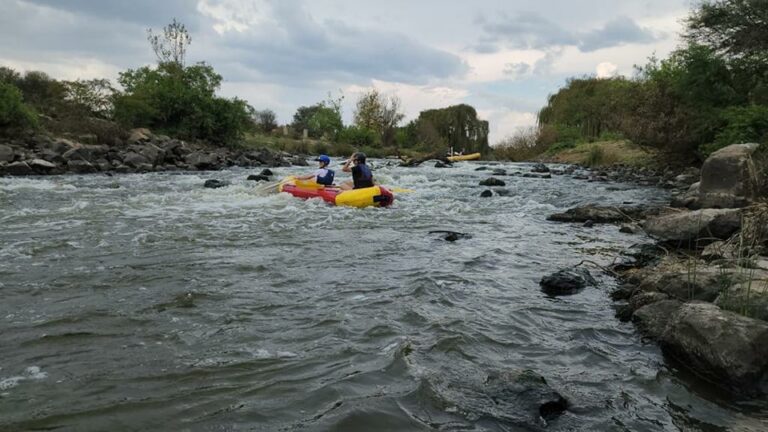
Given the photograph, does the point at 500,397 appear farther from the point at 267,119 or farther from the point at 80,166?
the point at 267,119

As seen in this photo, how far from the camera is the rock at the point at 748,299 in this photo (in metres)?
4.02

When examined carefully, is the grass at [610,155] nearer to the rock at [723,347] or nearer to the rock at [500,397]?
→ the rock at [723,347]

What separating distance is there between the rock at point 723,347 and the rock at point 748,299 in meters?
0.26

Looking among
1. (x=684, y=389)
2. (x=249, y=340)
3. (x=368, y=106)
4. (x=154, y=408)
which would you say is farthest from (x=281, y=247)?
(x=368, y=106)

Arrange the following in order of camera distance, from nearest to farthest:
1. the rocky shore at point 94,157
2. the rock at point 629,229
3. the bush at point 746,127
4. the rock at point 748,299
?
the rock at point 748,299
the rock at point 629,229
the bush at point 746,127
the rocky shore at point 94,157

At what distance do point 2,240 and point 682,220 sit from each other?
374 inches

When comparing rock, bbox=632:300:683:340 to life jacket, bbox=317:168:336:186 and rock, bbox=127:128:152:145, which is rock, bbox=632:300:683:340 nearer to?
life jacket, bbox=317:168:336:186

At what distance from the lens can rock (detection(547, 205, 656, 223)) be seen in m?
10.8

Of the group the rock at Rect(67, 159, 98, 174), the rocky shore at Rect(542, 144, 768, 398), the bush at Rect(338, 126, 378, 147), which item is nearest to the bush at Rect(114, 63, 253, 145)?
the rock at Rect(67, 159, 98, 174)

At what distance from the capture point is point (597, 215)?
35.8 ft

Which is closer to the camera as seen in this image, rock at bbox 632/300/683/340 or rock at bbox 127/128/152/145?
rock at bbox 632/300/683/340

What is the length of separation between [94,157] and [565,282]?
20929mm

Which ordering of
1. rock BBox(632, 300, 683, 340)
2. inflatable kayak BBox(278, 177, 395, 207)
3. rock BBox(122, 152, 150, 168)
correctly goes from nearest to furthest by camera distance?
1. rock BBox(632, 300, 683, 340)
2. inflatable kayak BBox(278, 177, 395, 207)
3. rock BBox(122, 152, 150, 168)

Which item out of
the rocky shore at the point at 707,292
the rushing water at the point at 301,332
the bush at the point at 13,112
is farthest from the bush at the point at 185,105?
the rocky shore at the point at 707,292
